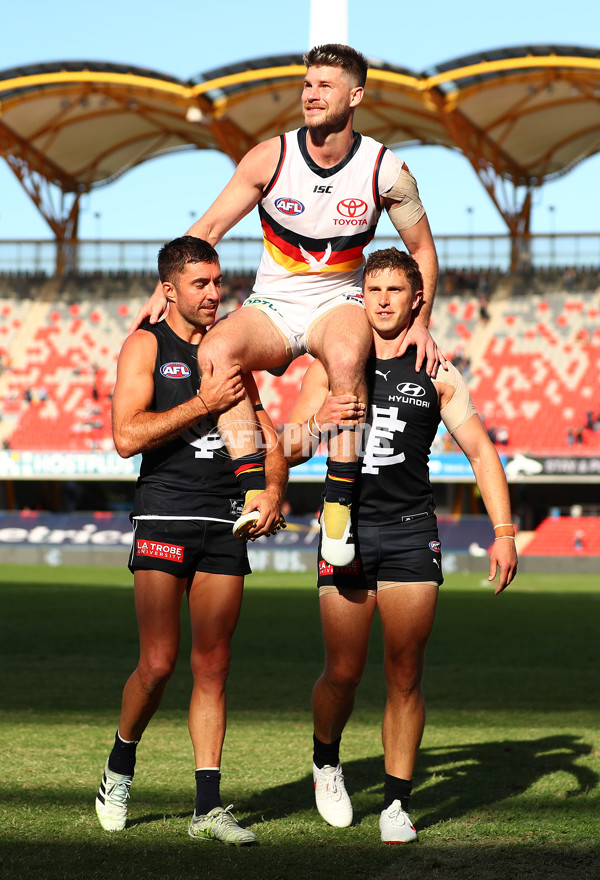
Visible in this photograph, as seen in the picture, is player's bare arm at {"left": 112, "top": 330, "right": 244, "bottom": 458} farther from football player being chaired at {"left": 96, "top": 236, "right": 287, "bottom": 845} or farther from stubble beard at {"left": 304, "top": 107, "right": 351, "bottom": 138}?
stubble beard at {"left": 304, "top": 107, "right": 351, "bottom": 138}

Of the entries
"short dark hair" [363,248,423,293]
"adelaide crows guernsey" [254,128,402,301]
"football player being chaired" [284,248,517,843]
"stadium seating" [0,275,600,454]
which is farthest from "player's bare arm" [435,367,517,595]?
"stadium seating" [0,275,600,454]

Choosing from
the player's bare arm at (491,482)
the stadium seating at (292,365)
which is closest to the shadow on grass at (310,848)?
the player's bare arm at (491,482)

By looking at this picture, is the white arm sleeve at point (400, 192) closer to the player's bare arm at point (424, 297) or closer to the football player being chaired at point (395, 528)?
the player's bare arm at point (424, 297)

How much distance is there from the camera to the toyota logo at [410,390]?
5.23 m

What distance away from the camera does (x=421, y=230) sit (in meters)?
5.46

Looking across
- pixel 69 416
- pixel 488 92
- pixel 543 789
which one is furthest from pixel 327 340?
pixel 69 416

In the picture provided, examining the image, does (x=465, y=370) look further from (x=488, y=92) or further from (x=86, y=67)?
(x=86, y=67)

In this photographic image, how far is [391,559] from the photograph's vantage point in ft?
16.8

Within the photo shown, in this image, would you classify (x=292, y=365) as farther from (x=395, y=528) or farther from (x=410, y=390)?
(x=395, y=528)

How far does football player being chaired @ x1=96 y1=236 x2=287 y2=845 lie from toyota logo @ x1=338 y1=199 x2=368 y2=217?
0.70 meters

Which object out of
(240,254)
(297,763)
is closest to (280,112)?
(240,254)

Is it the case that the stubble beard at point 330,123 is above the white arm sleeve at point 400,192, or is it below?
above

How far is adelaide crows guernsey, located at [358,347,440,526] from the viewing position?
519 cm

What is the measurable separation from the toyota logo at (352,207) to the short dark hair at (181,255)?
68 cm
